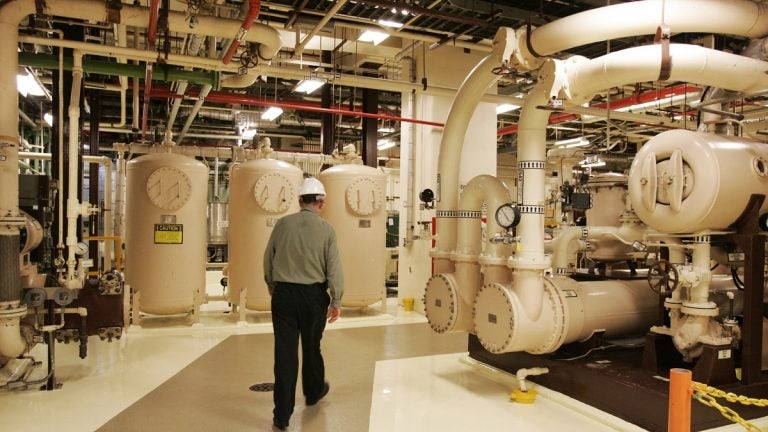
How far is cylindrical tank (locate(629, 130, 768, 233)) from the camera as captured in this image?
3725mm

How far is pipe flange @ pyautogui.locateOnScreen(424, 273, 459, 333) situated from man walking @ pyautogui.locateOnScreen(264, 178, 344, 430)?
1.34 meters

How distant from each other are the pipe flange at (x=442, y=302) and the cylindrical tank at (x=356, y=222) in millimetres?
2261

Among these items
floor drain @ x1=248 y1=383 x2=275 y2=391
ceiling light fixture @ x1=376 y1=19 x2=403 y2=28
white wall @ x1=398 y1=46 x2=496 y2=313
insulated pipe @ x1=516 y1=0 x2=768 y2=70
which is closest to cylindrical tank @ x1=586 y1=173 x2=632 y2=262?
white wall @ x1=398 y1=46 x2=496 y2=313

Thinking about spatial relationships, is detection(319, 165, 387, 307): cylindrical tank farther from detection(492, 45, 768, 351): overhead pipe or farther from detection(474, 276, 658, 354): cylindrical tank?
detection(492, 45, 768, 351): overhead pipe

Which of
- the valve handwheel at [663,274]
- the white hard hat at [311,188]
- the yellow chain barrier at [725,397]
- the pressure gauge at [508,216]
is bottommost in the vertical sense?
the yellow chain barrier at [725,397]

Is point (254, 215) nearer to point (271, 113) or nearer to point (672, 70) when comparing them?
point (271, 113)

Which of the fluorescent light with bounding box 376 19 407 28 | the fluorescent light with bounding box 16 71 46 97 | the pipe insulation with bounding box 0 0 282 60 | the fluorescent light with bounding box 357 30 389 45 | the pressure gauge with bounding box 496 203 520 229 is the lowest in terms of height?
the pressure gauge with bounding box 496 203 520 229

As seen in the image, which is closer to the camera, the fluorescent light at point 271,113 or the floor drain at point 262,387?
the floor drain at point 262,387

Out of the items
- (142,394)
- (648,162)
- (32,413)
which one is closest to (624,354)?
(648,162)

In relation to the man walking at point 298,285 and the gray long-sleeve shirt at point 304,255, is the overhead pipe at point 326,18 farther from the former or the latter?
the gray long-sleeve shirt at point 304,255

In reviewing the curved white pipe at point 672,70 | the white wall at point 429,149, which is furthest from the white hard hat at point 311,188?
the white wall at point 429,149

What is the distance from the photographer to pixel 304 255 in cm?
365

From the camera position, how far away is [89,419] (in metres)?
3.65

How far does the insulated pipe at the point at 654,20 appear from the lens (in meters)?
3.64
